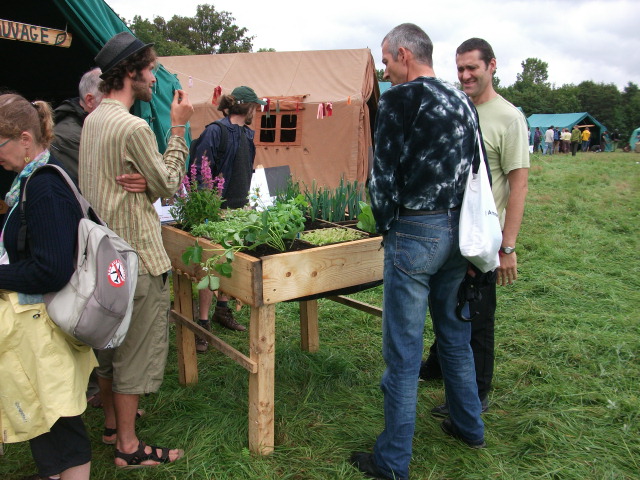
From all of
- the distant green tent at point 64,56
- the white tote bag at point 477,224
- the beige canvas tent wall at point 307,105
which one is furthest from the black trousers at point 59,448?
the beige canvas tent wall at point 307,105

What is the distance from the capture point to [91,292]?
5.76 feet

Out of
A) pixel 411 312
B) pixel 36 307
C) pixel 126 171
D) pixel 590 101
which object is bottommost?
pixel 411 312

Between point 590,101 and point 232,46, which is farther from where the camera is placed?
point 590,101

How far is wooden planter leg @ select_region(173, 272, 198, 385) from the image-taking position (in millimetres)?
3076

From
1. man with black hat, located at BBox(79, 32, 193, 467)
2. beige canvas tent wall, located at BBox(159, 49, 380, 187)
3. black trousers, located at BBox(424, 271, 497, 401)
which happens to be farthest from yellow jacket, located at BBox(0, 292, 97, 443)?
beige canvas tent wall, located at BBox(159, 49, 380, 187)

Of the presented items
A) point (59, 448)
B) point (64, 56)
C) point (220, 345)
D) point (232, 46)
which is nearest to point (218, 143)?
point (220, 345)

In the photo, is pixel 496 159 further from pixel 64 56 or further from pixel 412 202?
pixel 64 56

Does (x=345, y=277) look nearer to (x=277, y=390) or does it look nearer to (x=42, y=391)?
(x=277, y=390)

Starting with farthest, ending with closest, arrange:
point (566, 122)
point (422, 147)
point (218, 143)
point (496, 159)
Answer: point (566, 122)
point (218, 143)
point (496, 159)
point (422, 147)

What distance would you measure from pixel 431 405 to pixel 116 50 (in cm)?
250

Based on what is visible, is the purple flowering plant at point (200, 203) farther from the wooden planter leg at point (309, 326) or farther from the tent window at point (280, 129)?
the tent window at point (280, 129)

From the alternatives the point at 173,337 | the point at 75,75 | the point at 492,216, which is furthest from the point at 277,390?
the point at 75,75

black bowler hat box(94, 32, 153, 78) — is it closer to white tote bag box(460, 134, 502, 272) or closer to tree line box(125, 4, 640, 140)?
white tote bag box(460, 134, 502, 272)

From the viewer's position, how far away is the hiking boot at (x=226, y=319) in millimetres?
4164
